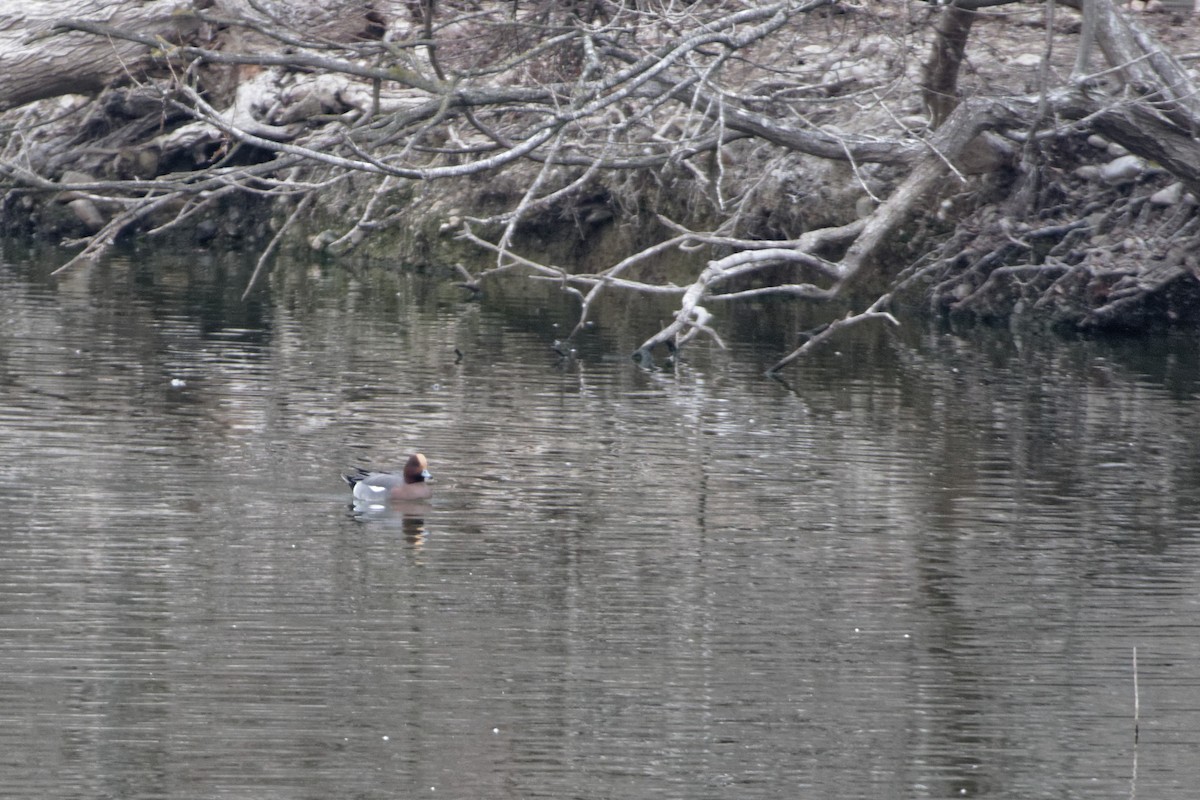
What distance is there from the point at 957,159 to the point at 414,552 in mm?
7744

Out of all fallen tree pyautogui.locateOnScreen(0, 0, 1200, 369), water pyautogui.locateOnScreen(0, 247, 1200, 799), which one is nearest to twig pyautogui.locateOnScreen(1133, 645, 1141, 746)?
water pyautogui.locateOnScreen(0, 247, 1200, 799)

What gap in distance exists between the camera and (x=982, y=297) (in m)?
20.3

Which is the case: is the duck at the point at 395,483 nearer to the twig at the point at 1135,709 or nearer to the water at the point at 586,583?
the water at the point at 586,583

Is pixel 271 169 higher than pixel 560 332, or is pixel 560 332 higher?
pixel 271 169

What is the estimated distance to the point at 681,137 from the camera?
15.1 metres

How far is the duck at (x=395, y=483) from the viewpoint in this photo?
9.70m

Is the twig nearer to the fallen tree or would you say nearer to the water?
the water

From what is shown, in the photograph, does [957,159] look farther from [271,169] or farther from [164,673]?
[164,673]

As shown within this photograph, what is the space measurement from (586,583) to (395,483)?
1.92 m

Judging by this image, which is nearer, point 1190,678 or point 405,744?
point 405,744

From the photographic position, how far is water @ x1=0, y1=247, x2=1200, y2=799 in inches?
240

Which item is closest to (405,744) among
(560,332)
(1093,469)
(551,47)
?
(1093,469)

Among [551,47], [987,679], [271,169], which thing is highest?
[551,47]

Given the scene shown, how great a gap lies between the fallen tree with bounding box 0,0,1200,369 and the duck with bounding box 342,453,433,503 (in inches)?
90.2
